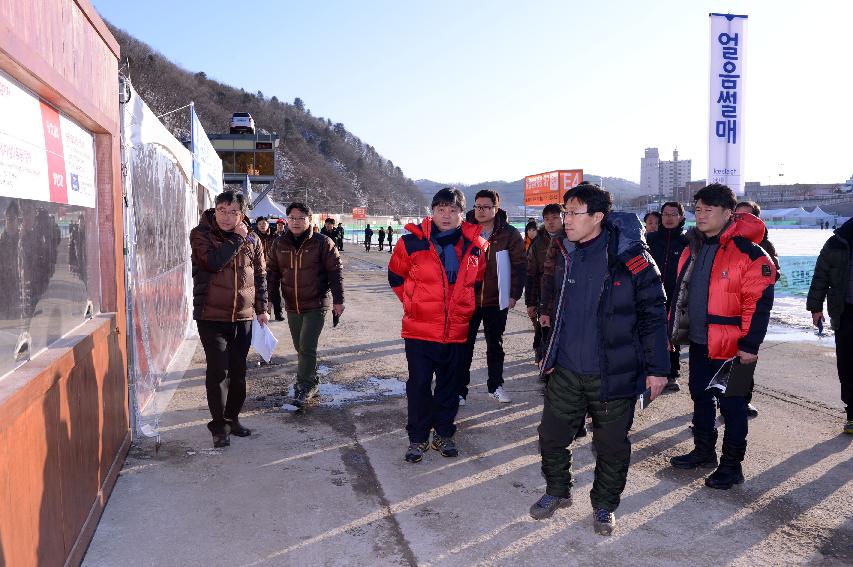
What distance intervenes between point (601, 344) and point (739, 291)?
4.32ft

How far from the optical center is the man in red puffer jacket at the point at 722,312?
4.21 meters

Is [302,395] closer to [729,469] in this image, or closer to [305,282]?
[305,282]

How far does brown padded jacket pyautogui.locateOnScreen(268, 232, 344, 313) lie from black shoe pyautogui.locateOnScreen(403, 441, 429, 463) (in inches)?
71.6

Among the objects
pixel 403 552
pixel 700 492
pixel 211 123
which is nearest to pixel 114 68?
pixel 403 552

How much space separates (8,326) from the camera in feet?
9.00

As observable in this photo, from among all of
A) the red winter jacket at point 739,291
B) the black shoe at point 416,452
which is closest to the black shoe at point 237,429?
the black shoe at point 416,452

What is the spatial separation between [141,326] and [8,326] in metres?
2.89

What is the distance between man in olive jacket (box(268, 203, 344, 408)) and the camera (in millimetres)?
6008

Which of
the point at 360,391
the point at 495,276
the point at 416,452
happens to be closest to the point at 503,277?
the point at 495,276

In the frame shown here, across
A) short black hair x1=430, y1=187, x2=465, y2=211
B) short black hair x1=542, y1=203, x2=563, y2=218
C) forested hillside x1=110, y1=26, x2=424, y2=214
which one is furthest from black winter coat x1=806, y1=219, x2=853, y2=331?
forested hillside x1=110, y1=26, x2=424, y2=214

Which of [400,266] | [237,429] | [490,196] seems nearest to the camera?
[400,266]

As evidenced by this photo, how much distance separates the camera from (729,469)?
430 centimetres

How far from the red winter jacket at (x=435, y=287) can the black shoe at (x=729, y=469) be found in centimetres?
190

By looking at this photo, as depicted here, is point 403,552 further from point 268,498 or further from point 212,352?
point 212,352
